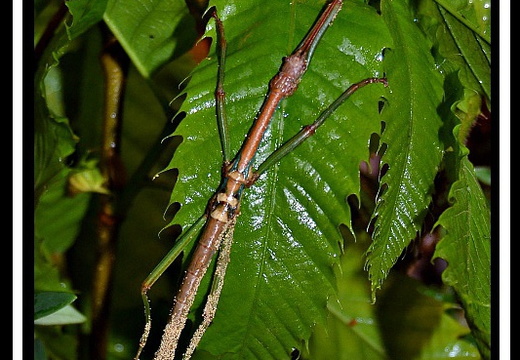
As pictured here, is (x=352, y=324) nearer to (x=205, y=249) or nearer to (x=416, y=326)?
(x=416, y=326)

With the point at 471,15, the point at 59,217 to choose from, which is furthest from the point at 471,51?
the point at 59,217

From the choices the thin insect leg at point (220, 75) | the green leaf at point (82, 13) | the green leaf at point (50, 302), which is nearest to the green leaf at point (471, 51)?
the thin insect leg at point (220, 75)

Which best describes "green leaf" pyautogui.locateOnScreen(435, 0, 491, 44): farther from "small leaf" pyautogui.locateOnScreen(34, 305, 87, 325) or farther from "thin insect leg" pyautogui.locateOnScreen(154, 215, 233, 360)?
"small leaf" pyautogui.locateOnScreen(34, 305, 87, 325)

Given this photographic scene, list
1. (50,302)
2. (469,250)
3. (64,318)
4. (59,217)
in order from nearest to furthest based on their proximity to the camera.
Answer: (469,250), (50,302), (64,318), (59,217)

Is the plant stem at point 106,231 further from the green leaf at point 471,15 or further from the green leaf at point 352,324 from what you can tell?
the green leaf at point 471,15

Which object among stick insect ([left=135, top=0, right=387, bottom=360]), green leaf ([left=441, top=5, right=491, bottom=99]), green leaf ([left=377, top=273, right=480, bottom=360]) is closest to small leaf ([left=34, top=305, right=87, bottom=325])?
stick insect ([left=135, top=0, right=387, bottom=360])

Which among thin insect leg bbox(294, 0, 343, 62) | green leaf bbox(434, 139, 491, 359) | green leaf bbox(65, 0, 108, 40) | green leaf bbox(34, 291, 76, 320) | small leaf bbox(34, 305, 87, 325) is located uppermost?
green leaf bbox(65, 0, 108, 40)
